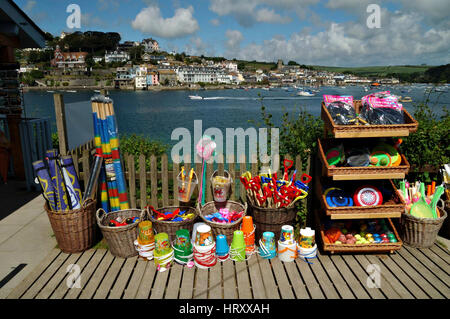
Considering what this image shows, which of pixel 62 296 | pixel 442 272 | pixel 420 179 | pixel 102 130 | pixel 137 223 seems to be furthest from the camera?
pixel 420 179

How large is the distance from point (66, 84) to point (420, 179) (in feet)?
412

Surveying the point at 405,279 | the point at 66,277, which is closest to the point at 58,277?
the point at 66,277

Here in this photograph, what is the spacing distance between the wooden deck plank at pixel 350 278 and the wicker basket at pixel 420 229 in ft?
3.27

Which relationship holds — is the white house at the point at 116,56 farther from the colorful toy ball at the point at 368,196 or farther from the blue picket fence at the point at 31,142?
the colorful toy ball at the point at 368,196

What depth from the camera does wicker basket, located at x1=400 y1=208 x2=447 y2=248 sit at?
4023 mm

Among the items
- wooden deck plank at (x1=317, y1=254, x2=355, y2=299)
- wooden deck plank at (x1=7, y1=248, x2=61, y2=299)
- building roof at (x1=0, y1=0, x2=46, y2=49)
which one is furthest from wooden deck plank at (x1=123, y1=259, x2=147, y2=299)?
building roof at (x1=0, y1=0, x2=46, y2=49)

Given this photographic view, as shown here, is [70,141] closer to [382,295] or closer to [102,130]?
[102,130]

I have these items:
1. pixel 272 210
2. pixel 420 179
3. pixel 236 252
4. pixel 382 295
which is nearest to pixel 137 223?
pixel 236 252

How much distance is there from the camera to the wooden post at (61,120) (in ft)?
14.6

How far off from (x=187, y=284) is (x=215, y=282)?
0.29 metres

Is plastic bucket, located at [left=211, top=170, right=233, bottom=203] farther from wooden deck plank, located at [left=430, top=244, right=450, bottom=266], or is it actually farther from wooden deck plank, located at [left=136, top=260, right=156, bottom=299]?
wooden deck plank, located at [left=430, top=244, right=450, bottom=266]

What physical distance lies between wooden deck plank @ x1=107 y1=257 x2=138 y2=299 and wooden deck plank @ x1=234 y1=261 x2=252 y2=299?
1.16 meters

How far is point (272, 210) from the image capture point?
391 cm

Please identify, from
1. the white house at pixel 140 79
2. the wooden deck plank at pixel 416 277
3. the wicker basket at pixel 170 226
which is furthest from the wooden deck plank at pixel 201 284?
the white house at pixel 140 79
